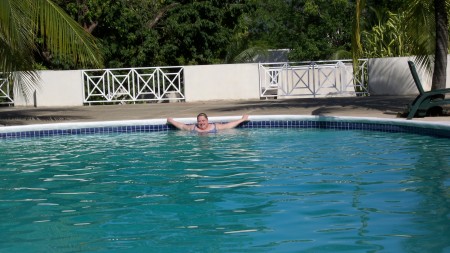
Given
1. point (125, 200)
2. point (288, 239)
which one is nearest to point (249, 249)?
point (288, 239)

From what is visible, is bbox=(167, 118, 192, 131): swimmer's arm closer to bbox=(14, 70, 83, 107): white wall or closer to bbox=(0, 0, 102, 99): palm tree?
bbox=(0, 0, 102, 99): palm tree

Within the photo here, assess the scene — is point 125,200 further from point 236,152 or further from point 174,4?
point 174,4

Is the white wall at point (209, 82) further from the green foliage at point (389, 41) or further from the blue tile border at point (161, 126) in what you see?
the blue tile border at point (161, 126)

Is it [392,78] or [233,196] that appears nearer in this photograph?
[233,196]

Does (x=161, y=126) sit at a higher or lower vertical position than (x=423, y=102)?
lower

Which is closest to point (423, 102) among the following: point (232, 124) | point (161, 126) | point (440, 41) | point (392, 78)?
point (440, 41)

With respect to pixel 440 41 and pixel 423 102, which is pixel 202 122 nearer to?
pixel 423 102

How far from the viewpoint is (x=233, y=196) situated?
→ 760cm

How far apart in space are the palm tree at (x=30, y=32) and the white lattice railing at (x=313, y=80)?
1038cm

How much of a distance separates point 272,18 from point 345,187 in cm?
3527

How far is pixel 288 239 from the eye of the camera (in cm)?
568

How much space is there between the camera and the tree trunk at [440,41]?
14.0m

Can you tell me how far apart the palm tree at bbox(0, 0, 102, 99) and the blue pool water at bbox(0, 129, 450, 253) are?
2.04 m

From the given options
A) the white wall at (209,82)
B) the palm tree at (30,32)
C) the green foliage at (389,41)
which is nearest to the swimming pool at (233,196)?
the palm tree at (30,32)
